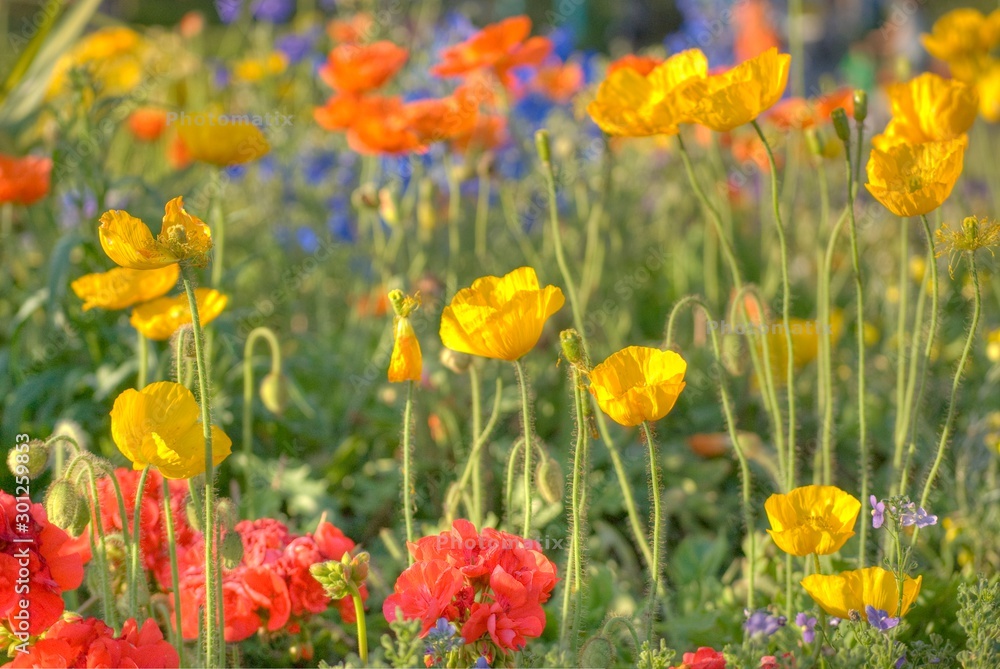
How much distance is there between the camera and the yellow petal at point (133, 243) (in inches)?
49.2

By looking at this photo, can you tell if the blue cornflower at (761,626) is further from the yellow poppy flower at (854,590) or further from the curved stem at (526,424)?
the curved stem at (526,424)

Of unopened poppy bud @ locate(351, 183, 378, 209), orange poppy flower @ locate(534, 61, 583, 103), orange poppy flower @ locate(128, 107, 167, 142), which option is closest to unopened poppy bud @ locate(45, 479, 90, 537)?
unopened poppy bud @ locate(351, 183, 378, 209)

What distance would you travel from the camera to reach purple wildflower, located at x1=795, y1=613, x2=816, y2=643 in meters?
1.37

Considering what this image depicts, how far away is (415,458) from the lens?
8.38 feet

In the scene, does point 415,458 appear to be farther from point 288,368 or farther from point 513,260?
point 513,260

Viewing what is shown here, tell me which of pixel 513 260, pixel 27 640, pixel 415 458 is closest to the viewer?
pixel 27 640

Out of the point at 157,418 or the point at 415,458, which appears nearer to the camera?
the point at 157,418

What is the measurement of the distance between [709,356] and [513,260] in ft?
2.87

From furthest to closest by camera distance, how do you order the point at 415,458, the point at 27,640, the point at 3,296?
the point at 3,296 < the point at 415,458 < the point at 27,640

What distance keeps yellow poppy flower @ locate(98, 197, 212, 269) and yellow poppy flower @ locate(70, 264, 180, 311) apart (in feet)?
1.53

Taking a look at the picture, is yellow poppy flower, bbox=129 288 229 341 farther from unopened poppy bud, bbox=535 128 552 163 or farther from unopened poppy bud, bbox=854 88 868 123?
unopened poppy bud, bbox=854 88 868 123

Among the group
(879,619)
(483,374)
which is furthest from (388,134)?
(879,619)

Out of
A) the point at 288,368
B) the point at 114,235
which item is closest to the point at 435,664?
the point at 114,235

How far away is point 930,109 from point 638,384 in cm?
76
